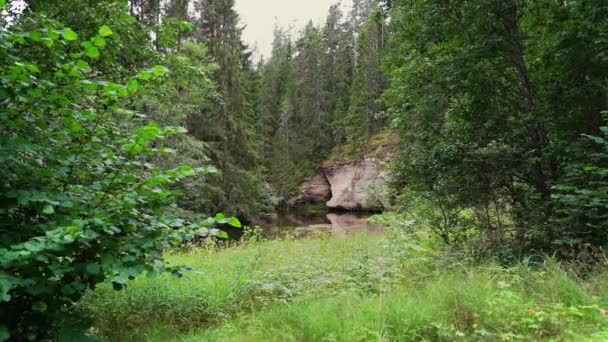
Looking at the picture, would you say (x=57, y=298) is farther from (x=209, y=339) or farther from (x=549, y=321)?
(x=549, y=321)

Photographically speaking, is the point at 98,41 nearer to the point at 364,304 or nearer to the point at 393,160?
the point at 364,304

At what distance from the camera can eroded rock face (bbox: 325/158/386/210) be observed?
96.4 ft

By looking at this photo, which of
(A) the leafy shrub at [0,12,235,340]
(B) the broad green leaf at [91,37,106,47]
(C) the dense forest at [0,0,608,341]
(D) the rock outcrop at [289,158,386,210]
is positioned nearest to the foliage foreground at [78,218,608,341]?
(C) the dense forest at [0,0,608,341]

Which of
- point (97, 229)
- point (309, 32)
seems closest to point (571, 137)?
point (97, 229)

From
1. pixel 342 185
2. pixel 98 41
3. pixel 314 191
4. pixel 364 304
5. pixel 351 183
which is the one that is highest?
pixel 98 41

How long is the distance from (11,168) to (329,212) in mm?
29205

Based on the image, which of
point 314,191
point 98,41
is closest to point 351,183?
point 314,191

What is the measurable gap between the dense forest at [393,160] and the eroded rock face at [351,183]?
61.8ft

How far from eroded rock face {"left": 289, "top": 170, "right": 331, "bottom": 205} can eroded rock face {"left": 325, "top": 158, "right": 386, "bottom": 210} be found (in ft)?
4.95

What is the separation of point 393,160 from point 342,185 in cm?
2450

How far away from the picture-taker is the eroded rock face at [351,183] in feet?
96.4

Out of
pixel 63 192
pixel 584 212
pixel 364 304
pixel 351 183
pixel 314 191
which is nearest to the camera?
pixel 63 192

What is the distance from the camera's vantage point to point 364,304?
3.38m

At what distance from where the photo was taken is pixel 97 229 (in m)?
2.43
